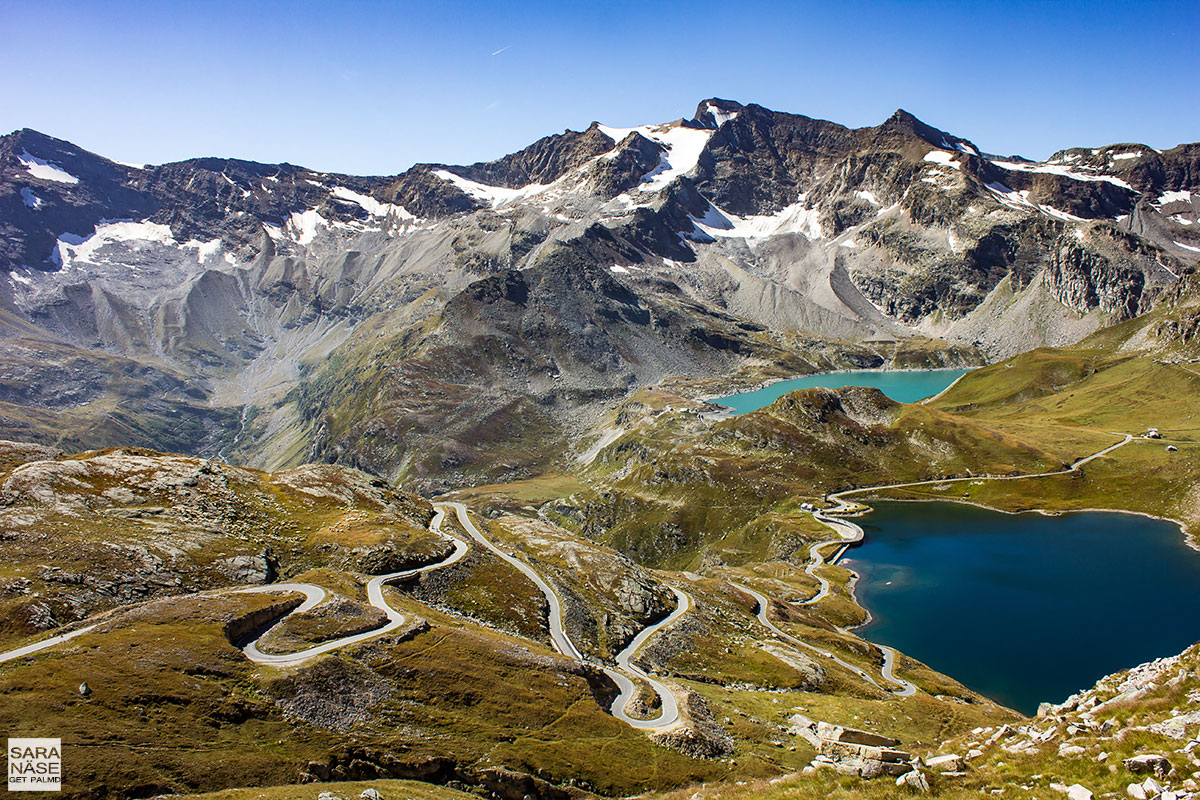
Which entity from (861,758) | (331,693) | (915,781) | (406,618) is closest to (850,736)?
(861,758)

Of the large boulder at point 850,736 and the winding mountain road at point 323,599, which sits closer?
the large boulder at point 850,736

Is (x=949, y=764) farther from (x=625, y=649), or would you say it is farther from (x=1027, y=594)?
(x=1027, y=594)

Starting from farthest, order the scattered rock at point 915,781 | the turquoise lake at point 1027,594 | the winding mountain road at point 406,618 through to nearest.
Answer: the turquoise lake at point 1027,594 < the winding mountain road at point 406,618 < the scattered rock at point 915,781

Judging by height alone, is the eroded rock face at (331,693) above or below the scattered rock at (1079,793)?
below

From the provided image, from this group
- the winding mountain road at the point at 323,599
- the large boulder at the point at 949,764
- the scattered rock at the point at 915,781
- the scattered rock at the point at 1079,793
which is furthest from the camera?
the winding mountain road at the point at 323,599

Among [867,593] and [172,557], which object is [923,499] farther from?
[172,557]

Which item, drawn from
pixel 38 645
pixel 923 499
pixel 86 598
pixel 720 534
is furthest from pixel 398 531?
pixel 923 499

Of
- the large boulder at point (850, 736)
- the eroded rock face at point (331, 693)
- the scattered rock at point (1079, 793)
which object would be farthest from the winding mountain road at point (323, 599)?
the scattered rock at point (1079, 793)

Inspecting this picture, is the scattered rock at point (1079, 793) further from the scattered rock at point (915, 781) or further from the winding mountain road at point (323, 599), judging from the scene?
the winding mountain road at point (323, 599)

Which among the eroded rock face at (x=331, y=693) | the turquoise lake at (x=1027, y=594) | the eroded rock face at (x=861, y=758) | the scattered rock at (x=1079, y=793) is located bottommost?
the turquoise lake at (x=1027, y=594)
